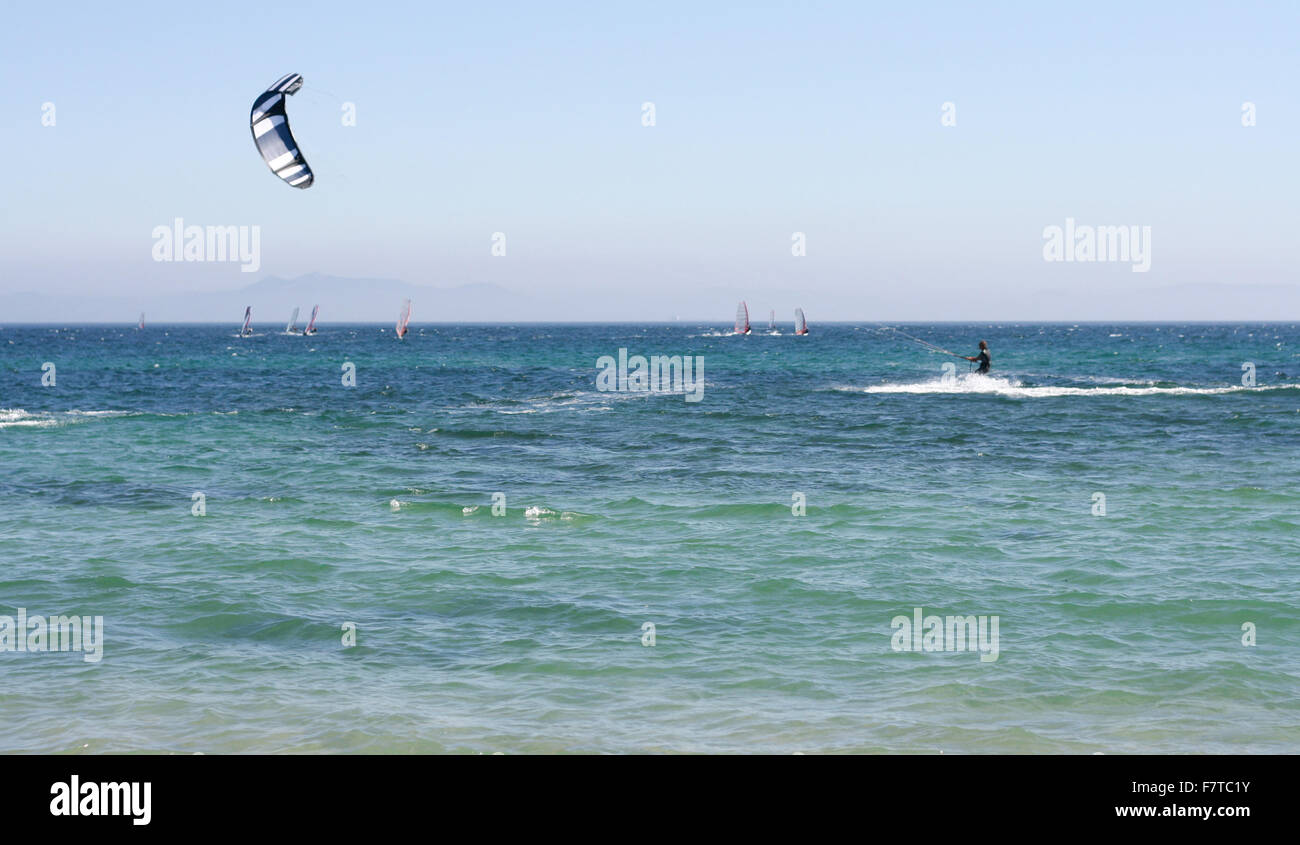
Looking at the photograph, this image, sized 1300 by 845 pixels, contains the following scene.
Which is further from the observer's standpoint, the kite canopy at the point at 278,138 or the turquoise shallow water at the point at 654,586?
the kite canopy at the point at 278,138

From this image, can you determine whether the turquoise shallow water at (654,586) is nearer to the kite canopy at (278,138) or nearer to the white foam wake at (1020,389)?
the kite canopy at (278,138)

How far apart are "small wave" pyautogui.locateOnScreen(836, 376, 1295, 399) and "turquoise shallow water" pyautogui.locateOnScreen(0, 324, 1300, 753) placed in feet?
44.5

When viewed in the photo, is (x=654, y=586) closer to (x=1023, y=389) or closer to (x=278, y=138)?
(x=278, y=138)

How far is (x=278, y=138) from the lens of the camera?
20.1 m

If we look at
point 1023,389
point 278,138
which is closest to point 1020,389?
point 1023,389

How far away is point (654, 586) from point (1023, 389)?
1547 inches

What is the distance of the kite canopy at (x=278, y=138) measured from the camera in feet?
64.2

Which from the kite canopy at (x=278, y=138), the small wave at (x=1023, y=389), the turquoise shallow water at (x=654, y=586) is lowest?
the turquoise shallow water at (x=654, y=586)

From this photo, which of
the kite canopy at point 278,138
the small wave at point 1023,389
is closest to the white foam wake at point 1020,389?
the small wave at point 1023,389

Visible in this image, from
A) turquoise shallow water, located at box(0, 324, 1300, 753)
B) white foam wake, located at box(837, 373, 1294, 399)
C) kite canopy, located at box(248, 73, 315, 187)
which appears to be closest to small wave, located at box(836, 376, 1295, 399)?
white foam wake, located at box(837, 373, 1294, 399)

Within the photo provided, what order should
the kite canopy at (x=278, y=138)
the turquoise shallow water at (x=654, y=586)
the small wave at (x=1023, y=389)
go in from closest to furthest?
the turquoise shallow water at (x=654, y=586)
the kite canopy at (x=278, y=138)
the small wave at (x=1023, y=389)

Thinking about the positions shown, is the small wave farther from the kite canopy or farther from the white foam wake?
the kite canopy

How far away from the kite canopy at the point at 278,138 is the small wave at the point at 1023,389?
33008 mm

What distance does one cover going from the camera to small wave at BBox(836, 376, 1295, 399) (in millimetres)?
46250
